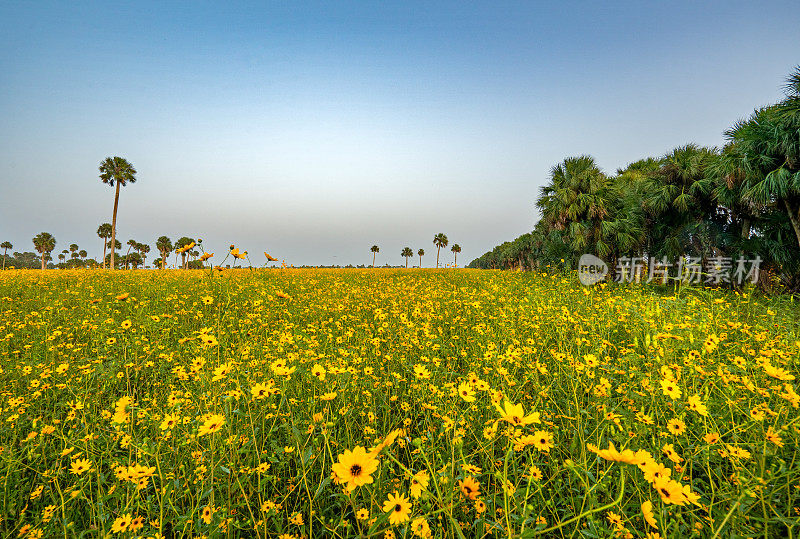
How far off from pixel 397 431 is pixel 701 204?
19828 millimetres

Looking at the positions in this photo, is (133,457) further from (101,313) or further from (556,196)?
(556,196)

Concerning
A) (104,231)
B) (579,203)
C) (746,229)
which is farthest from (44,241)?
(746,229)

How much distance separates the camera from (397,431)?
826 millimetres

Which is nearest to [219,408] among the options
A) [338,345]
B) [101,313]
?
[338,345]

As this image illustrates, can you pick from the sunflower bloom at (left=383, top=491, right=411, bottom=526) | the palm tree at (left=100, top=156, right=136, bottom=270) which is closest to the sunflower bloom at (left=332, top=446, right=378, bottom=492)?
the sunflower bloom at (left=383, top=491, right=411, bottom=526)

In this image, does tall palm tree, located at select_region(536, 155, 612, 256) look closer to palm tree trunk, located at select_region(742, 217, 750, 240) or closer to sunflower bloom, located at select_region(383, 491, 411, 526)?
palm tree trunk, located at select_region(742, 217, 750, 240)

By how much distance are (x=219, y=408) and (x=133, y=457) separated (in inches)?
20.8

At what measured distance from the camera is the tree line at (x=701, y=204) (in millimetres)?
9633

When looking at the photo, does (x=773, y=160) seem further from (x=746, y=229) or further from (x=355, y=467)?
(x=355, y=467)

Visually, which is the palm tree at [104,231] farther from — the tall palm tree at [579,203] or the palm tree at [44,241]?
the tall palm tree at [579,203]

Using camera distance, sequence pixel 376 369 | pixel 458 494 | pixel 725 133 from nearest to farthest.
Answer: pixel 458 494 < pixel 376 369 < pixel 725 133

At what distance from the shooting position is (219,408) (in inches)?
67.3

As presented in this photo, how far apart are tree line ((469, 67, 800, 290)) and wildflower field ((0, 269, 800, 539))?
8.04 meters

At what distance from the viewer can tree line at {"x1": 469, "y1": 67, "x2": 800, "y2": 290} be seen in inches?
379
